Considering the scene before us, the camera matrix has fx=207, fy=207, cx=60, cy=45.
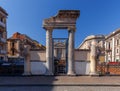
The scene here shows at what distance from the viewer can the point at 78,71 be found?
Result: 2028 centimetres

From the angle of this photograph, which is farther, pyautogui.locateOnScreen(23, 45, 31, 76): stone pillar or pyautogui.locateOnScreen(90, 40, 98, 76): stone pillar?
pyautogui.locateOnScreen(90, 40, 98, 76): stone pillar

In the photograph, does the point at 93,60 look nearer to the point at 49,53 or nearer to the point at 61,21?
the point at 49,53

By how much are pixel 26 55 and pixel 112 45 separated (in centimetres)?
5060

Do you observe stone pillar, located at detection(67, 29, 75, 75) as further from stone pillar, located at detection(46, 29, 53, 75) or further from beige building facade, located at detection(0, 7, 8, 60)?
beige building facade, located at detection(0, 7, 8, 60)

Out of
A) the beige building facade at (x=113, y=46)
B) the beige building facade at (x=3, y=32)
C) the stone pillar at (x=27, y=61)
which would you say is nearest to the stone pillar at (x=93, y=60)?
the stone pillar at (x=27, y=61)

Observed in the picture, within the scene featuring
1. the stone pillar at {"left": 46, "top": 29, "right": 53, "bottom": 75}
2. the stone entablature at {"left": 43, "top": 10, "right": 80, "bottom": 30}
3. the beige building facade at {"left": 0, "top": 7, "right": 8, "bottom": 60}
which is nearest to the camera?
the stone pillar at {"left": 46, "top": 29, "right": 53, "bottom": 75}

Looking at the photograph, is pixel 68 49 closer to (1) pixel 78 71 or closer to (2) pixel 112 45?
(1) pixel 78 71

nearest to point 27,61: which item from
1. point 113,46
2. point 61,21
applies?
point 61,21

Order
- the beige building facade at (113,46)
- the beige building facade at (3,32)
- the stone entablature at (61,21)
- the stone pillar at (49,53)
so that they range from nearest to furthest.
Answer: the stone pillar at (49,53) → the stone entablature at (61,21) → the beige building facade at (3,32) → the beige building facade at (113,46)

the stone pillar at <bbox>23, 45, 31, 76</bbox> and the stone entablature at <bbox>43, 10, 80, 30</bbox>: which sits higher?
the stone entablature at <bbox>43, 10, 80, 30</bbox>

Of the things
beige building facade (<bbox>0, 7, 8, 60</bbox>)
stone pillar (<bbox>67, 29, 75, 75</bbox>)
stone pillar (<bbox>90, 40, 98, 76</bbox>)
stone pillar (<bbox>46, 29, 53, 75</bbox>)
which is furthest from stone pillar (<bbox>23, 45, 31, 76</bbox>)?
beige building facade (<bbox>0, 7, 8, 60</bbox>)

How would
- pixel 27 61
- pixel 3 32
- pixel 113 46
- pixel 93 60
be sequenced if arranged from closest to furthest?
pixel 27 61
pixel 93 60
pixel 3 32
pixel 113 46

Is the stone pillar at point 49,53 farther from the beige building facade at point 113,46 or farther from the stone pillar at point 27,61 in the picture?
the beige building facade at point 113,46

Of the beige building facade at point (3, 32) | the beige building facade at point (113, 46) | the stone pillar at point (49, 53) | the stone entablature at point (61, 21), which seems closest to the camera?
the stone pillar at point (49, 53)
